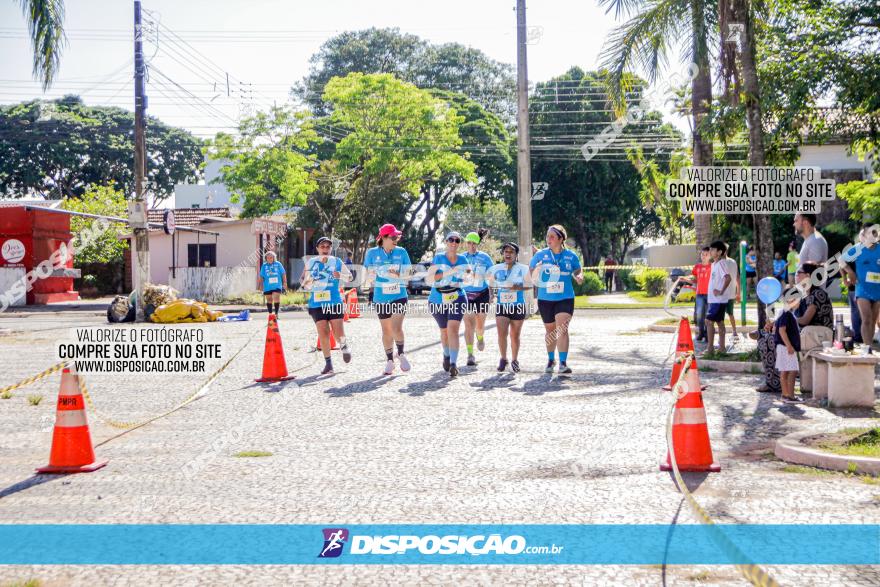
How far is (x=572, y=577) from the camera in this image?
4.27 metres

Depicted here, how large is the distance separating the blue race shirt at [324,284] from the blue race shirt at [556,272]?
106 inches

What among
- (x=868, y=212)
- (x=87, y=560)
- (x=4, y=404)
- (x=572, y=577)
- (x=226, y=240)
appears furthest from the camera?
(x=226, y=240)

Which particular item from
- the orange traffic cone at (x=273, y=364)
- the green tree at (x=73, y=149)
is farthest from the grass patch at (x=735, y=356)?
the green tree at (x=73, y=149)

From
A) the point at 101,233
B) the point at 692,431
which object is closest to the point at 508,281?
the point at 692,431

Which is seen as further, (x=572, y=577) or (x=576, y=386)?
(x=576, y=386)

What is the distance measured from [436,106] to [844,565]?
132ft

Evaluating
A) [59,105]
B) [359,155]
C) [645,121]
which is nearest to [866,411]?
[359,155]

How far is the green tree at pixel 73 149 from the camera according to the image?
182 feet

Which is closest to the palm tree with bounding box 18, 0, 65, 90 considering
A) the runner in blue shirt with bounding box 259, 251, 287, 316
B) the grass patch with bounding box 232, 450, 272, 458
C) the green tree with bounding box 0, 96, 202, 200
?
the runner in blue shirt with bounding box 259, 251, 287, 316

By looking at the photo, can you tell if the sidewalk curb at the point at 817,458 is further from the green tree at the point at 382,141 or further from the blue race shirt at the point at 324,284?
the green tree at the point at 382,141

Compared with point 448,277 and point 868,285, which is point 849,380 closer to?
point 868,285

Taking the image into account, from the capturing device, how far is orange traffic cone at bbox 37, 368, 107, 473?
6.67m

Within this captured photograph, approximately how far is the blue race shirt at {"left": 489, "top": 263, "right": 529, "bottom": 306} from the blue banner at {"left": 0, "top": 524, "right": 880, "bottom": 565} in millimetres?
6771

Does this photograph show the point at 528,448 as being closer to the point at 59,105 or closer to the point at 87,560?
the point at 87,560
